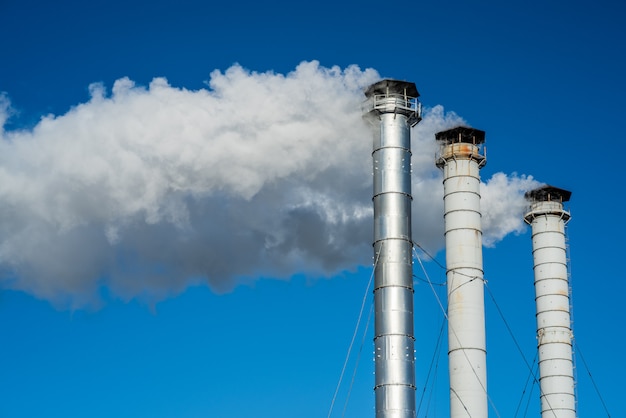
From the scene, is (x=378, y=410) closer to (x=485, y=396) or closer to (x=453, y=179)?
(x=485, y=396)

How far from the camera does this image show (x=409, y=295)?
5019 cm

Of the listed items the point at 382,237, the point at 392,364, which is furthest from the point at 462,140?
the point at 392,364

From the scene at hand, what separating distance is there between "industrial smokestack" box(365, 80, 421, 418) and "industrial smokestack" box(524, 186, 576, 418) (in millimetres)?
15242

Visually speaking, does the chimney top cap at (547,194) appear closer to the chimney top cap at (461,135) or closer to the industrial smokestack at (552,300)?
the industrial smokestack at (552,300)

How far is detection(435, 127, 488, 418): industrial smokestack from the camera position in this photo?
178 feet

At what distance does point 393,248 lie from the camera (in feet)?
165

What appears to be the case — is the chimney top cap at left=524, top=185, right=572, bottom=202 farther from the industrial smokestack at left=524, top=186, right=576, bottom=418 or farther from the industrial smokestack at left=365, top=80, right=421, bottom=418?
the industrial smokestack at left=365, top=80, right=421, bottom=418

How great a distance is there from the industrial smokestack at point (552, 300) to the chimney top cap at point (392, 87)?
15.8 metres

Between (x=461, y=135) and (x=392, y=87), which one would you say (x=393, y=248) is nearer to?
(x=392, y=87)

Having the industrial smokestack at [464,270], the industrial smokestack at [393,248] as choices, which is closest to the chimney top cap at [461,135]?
the industrial smokestack at [464,270]

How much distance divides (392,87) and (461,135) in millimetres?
7289

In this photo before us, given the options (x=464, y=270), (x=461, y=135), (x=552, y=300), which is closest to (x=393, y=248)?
(x=464, y=270)

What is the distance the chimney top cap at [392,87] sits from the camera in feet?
175

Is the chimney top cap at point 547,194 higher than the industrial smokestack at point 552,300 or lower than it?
higher
